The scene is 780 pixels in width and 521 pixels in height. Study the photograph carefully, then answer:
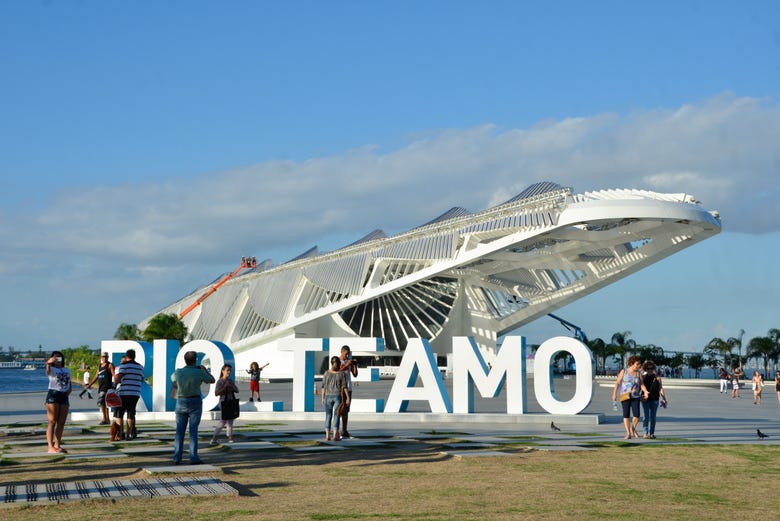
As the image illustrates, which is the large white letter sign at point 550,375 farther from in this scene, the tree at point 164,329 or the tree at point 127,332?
the tree at point 127,332

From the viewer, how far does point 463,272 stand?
60219mm

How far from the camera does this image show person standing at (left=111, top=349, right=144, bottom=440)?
15.4 m

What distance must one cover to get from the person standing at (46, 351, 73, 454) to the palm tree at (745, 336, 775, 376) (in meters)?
108

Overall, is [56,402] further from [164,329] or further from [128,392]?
[164,329]

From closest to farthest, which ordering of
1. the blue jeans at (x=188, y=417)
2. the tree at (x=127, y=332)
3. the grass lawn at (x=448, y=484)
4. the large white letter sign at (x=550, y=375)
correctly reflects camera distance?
the grass lawn at (x=448, y=484)
the blue jeans at (x=188, y=417)
the large white letter sign at (x=550, y=375)
the tree at (x=127, y=332)

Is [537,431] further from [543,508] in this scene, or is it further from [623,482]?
[543,508]

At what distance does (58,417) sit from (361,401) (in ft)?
32.7

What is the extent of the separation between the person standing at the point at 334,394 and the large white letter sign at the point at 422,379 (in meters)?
5.33

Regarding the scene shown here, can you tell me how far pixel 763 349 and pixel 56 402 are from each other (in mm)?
109208

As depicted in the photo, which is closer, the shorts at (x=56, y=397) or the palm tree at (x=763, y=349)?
the shorts at (x=56, y=397)

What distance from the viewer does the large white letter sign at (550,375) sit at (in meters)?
20.8

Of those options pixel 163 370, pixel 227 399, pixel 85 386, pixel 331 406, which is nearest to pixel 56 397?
pixel 227 399

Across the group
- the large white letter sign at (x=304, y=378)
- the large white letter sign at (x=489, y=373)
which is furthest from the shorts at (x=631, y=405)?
the large white letter sign at (x=304, y=378)

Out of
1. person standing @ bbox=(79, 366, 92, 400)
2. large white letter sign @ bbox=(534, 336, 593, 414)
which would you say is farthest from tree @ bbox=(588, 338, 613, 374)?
large white letter sign @ bbox=(534, 336, 593, 414)
